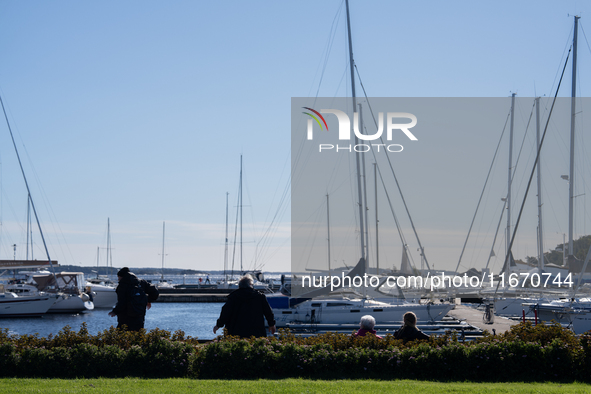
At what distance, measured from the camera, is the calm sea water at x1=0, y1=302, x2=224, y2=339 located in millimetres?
37475

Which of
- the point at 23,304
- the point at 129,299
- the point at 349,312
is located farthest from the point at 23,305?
the point at 129,299

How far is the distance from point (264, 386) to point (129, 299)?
400cm

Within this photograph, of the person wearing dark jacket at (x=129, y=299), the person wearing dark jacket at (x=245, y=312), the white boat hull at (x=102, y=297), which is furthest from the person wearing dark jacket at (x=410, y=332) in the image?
the white boat hull at (x=102, y=297)

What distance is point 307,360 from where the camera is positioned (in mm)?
9539

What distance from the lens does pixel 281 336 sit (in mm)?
10492

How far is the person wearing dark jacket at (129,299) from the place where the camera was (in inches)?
432

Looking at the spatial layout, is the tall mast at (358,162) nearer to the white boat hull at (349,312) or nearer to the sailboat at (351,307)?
the sailboat at (351,307)

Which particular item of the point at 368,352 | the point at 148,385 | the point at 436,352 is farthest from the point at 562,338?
the point at 148,385

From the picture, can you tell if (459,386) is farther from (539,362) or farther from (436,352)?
(539,362)

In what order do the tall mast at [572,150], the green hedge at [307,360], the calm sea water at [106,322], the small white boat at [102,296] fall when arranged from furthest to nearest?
the small white boat at [102,296] → the calm sea water at [106,322] → the tall mast at [572,150] → the green hedge at [307,360]

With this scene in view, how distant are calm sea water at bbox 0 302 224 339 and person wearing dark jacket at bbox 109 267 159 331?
73.9 feet

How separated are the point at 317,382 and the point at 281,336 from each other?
6.26ft

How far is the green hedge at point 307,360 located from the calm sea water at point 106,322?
2391cm

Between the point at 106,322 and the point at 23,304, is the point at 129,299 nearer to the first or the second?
the point at 106,322
